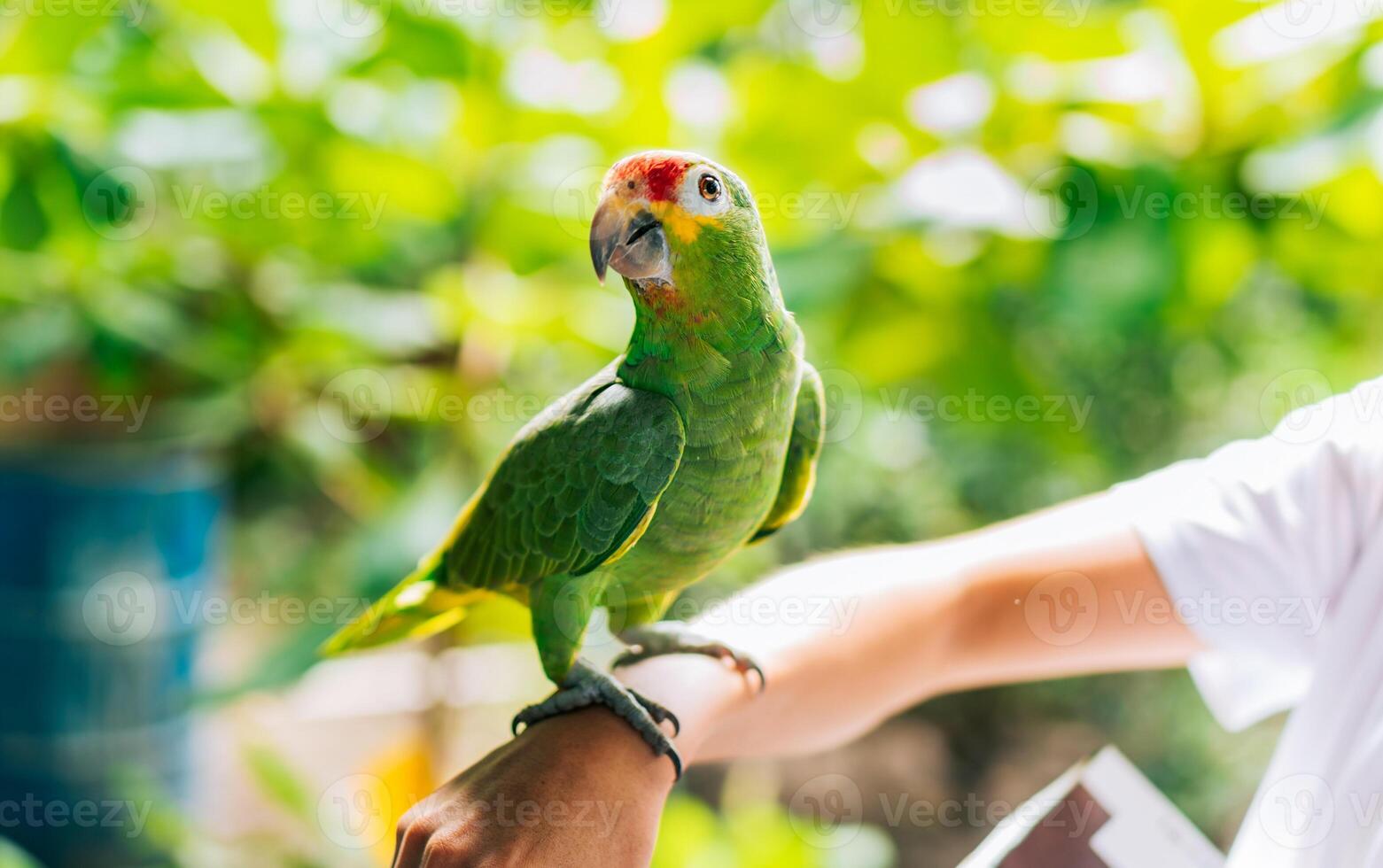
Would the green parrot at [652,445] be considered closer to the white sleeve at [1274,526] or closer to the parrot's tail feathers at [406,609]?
the parrot's tail feathers at [406,609]

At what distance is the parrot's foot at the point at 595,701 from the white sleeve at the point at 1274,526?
0.41 meters

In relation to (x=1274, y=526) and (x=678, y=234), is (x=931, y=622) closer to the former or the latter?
(x=1274, y=526)

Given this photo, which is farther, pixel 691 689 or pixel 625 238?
pixel 691 689

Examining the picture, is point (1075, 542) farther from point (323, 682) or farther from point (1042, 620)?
point (323, 682)

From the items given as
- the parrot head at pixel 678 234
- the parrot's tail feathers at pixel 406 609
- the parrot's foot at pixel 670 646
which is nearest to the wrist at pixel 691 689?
the parrot's foot at pixel 670 646

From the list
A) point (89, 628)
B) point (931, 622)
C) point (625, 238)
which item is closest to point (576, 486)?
point (625, 238)

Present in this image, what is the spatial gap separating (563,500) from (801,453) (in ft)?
0.48

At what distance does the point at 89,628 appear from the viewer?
151 centimetres

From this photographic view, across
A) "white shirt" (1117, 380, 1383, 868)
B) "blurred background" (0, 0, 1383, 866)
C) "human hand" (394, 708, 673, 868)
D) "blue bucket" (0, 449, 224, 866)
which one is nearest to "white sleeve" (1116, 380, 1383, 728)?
"white shirt" (1117, 380, 1383, 868)

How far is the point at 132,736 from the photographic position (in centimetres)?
157

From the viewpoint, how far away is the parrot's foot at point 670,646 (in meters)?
0.67

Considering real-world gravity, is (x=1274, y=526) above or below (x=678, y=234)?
below

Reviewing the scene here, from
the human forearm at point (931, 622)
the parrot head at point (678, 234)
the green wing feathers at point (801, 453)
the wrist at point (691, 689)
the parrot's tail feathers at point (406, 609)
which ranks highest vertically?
the parrot head at point (678, 234)

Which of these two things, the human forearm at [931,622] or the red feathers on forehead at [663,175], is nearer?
the red feathers on forehead at [663,175]
